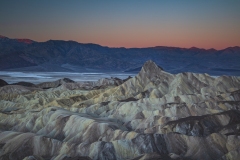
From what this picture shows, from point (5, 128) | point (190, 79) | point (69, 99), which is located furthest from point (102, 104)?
point (190, 79)

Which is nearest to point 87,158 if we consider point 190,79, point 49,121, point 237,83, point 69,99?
point 49,121

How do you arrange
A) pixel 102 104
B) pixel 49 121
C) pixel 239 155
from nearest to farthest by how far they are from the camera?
pixel 239 155 → pixel 49 121 → pixel 102 104

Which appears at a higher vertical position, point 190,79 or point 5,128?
point 190,79

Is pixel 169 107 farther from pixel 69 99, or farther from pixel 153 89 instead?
pixel 69 99

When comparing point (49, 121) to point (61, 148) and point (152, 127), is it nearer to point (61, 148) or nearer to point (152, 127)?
point (61, 148)

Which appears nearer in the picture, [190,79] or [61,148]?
[61,148]

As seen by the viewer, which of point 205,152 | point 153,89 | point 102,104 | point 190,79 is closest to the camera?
point 205,152
